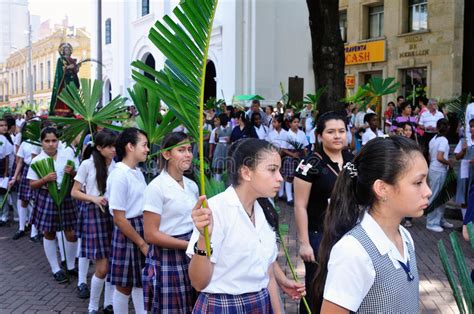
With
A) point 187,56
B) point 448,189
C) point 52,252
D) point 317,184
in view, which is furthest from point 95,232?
point 448,189

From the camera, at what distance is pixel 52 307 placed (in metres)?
5.33

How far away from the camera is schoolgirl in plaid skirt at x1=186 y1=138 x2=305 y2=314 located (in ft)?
8.30

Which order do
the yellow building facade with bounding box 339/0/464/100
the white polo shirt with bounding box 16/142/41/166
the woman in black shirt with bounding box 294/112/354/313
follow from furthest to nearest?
the yellow building facade with bounding box 339/0/464/100 < the white polo shirt with bounding box 16/142/41/166 < the woman in black shirt with bounding box 294/112/354/313

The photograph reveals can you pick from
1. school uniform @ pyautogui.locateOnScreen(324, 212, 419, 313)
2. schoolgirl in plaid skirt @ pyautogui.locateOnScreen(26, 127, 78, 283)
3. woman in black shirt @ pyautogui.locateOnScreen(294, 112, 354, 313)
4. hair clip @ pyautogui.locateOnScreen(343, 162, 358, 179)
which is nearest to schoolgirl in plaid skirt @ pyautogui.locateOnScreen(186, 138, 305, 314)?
hair clip @ pyautogui.locateOnScreen(343, 162, 358, 179)

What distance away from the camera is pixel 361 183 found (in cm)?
213

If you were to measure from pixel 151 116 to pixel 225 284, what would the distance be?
222cm

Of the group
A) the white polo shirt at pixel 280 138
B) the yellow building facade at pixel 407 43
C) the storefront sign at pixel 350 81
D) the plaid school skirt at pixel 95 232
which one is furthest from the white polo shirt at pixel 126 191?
the storefront sign at pixel 350 81

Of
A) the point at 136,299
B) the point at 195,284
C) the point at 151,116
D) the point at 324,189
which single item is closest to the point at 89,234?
the point at 136,299

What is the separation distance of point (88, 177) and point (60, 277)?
5.53 ft

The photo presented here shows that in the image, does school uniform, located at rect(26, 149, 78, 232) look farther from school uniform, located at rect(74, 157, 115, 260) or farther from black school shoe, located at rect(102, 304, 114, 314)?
black school shoe, located at rect(102, 304, 114, 314)

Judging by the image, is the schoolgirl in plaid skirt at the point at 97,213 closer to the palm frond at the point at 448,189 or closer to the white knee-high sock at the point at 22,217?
the white knee-high sock at the point at 22,217

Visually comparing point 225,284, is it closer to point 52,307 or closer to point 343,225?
point 343,225

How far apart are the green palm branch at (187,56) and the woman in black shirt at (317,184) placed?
1.94m

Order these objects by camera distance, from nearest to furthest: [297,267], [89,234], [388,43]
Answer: [89,234]
[297,267]
[388,43]
